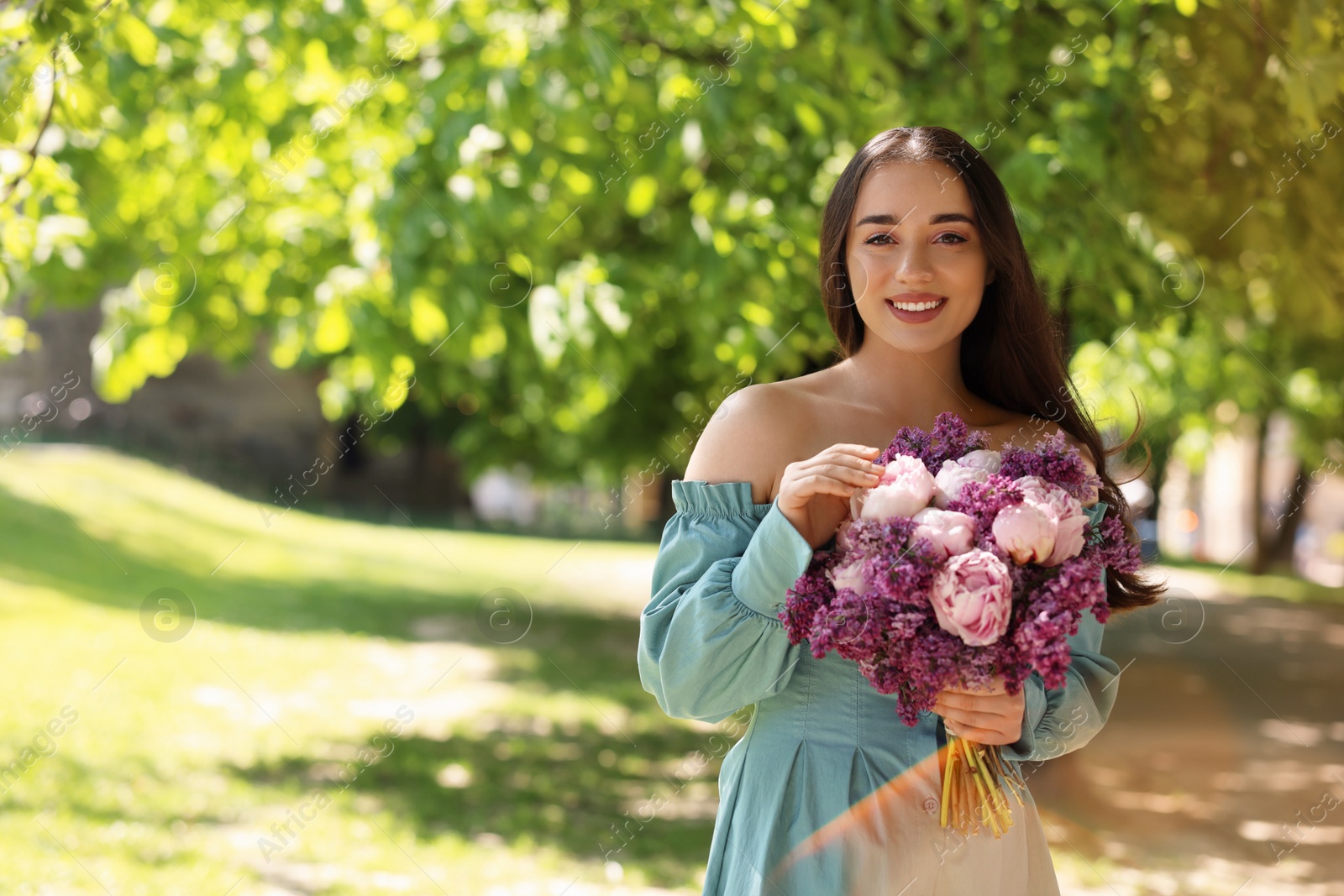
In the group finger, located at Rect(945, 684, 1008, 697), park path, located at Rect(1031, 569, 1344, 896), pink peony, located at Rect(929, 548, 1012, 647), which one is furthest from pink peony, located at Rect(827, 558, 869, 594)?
park path, located at Rect(1031, 569, 1344, 896)

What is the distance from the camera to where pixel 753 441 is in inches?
83.8

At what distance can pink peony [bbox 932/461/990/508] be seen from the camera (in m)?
1.89

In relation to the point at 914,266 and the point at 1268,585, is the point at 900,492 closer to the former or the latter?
the point at 914,266

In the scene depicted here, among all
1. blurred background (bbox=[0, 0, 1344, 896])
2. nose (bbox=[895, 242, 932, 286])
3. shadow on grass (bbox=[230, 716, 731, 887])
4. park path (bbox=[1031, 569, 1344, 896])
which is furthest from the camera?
shadow on grass (bbox=[230, 716, 731, 887])

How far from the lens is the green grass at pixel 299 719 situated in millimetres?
5922

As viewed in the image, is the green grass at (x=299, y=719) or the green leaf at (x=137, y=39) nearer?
the green leaf at (x=137, y=39)

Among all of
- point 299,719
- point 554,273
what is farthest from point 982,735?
point 299,719

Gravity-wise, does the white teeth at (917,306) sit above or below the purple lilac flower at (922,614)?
above

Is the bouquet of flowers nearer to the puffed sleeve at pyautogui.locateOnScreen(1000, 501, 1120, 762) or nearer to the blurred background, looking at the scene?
the puffed sleeve at pyautogui.locateOnScreen(1000, 501, 1120, 762)

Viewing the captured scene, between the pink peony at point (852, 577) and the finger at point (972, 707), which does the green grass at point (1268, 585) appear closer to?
the finger at point (972, 707)

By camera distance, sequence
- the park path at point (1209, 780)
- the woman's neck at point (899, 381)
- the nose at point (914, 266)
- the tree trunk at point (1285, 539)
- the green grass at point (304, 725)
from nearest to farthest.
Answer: the nose at point (914, 266) < the woman's neck at point (899, 381) < the green grass at point (304, 725) < the park path at point (1209, 780) < the tree trunk at point (1285, 539)

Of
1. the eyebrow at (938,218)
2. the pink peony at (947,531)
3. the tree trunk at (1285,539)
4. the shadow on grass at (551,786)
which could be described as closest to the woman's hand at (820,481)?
the pink peony at (947,531)

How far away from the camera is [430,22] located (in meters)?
6.07

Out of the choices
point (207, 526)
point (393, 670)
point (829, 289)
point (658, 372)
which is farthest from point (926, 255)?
Result: point (207, 526)
